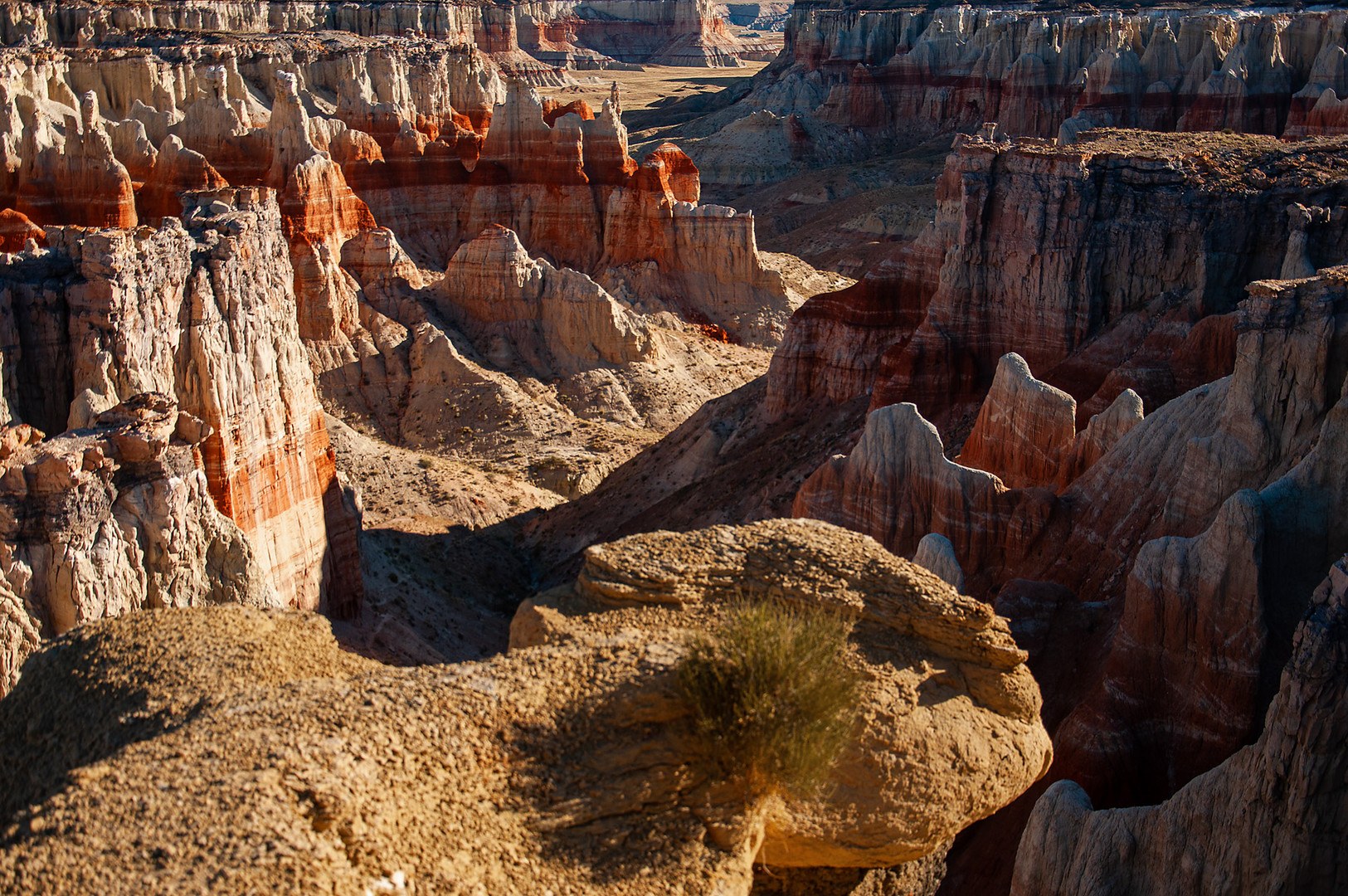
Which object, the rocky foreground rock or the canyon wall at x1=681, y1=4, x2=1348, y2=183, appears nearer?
the rocky foreground rock

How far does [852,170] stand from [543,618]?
90578mm

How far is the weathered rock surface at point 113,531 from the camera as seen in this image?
656 inches

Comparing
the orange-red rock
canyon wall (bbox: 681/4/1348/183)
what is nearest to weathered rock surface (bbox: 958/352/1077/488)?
the orange-red rock

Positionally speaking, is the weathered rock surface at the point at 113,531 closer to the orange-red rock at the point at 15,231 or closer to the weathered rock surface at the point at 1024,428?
the weathered rock surface at the point at 1024,428

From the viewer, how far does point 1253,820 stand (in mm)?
12766

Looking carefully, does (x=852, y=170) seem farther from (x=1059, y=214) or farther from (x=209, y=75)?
(x=1059, y=214)

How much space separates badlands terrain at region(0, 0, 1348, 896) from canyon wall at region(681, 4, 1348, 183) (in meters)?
9.51

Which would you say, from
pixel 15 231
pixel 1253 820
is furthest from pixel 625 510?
pixel 1253 820

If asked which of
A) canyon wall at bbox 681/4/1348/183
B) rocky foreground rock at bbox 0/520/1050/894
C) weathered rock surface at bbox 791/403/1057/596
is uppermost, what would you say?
canyon wall at bbox 681/4/1348/183

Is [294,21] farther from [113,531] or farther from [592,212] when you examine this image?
[113,531]

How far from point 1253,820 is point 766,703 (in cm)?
568

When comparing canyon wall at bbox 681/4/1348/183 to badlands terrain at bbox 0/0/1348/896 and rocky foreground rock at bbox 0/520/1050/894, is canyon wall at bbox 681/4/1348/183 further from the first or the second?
rocky foreground rock at bbox 0/520/1050/894

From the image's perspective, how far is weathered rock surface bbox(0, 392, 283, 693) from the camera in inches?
656

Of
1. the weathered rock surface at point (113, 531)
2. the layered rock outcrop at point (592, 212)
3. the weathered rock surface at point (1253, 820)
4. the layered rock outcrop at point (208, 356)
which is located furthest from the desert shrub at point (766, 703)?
the layered rock outcrop at point (592, 212)
